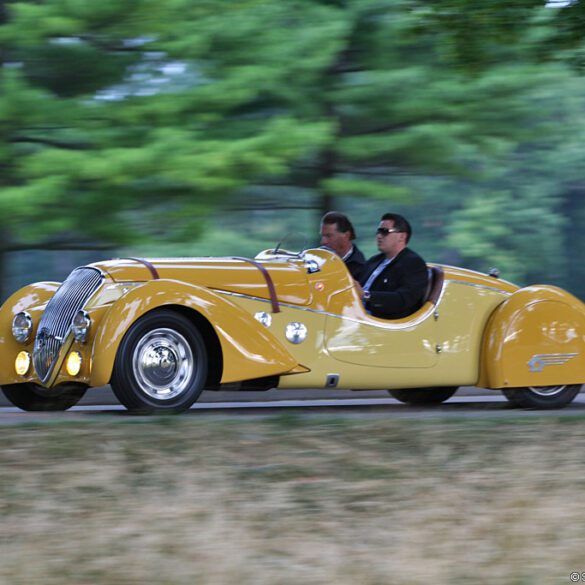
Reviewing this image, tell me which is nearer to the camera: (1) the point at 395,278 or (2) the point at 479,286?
(1) the point at 395,278

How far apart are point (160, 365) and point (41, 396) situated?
163 cm

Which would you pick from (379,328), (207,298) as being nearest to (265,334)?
(207,298)

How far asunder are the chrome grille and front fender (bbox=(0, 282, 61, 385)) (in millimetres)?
329

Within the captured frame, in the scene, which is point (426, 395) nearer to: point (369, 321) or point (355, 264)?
point (355, 264)

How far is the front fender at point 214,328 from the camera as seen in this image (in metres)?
7.66

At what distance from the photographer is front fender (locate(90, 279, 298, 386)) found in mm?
7656

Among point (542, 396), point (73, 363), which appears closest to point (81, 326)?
point (73, 363)

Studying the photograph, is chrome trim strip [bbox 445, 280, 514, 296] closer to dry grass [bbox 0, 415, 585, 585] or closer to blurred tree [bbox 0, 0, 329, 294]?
dry grass [bbox 0, 415, 585, 585]

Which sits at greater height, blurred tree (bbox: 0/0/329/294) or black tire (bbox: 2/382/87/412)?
blurred tree (bbox: 0/0/329/294)

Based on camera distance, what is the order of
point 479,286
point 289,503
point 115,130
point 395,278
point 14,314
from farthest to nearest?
point 115,130 → point 479,286 → point 395,278 → point 14,314 → point 289,503

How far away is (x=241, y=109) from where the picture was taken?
A: 1252 cm

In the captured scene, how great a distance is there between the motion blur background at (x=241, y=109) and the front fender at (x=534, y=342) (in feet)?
6.99

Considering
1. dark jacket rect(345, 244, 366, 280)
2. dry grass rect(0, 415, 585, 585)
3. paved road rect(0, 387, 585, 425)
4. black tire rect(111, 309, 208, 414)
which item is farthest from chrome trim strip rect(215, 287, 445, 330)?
dry grass rect(0, 415, 585, 585)

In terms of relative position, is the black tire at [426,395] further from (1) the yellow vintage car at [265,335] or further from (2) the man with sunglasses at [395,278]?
(2) the man with sunglasses at [395,278]
